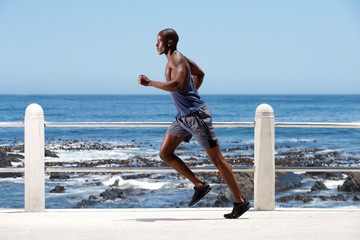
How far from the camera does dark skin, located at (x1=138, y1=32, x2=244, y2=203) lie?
4691 mm

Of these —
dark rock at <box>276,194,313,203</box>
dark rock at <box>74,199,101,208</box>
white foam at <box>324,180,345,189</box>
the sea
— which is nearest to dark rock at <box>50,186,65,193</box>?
the sea

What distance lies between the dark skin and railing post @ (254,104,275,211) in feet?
1.83

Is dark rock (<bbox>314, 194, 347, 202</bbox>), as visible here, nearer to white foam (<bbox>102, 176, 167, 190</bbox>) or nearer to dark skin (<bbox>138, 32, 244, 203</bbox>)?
white foam (<bbox>102, 176, 167, 190</bbox>)

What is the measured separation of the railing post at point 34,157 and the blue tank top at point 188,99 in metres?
1.52

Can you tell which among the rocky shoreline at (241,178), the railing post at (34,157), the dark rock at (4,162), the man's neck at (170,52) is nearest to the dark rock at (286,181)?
the rocky shoreline at (241,178)

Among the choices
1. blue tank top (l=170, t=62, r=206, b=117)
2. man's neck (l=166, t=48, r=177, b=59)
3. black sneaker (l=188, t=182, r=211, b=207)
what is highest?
man's neck (l=166, t=48, r=177, b=59)

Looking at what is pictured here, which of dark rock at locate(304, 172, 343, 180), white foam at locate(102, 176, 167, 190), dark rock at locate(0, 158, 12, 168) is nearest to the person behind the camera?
white foam at locate(102, 176, 167, 190)

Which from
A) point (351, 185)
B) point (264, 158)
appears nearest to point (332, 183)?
point (351, 185)

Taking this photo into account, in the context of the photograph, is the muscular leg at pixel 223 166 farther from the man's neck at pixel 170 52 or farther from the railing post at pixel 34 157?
the railing post at pixel 34 157

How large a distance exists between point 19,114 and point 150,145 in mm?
27139

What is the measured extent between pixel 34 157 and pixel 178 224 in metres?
1.71

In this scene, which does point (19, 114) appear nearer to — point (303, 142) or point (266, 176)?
point (303, 142)

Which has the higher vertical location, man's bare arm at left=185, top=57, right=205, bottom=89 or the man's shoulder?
the man's shoulder

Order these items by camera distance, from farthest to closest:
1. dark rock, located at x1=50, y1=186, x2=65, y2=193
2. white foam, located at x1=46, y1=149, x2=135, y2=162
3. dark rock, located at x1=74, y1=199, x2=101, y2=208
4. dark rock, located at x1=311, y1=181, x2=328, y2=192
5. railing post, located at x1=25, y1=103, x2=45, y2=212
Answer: white foam, located at x1=46, y1=149, x2=135, y2=162, dark rock, located at x1=311, y1=181, x2=328, y2=192, dark rock, located at x1=50, y1=186, x2=65, y2=193, dark rock, located at x1=74, y1=199, x2=101, y2=208, railing post, located at x1=25, y1=103, x2=45, y2=212
